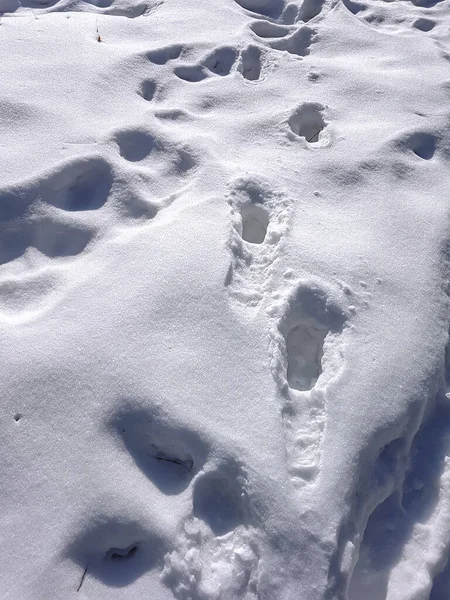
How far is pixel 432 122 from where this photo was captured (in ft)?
7.23

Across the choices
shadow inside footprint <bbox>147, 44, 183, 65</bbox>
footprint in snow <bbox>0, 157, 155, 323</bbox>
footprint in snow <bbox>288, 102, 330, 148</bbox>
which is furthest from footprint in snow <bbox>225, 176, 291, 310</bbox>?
shadow inside footprint <bbox>147, 44, 183, 65</bbox>

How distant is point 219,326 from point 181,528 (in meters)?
0.53

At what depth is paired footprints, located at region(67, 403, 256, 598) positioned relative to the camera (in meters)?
1.17

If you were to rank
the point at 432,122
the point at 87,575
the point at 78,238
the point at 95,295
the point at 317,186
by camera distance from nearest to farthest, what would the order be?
the point at 87,575 < the point at 95,295 < the point at 78,238 < the point at 317,186 < the point at 432,122

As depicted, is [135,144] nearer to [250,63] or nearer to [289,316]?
[250,63]

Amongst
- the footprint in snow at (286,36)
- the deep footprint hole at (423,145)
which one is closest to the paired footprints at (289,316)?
the deep footprint hole at (423,145)

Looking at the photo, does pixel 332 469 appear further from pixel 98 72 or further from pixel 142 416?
pixel 98 72

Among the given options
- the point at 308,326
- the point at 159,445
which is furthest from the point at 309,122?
the point at 159,445

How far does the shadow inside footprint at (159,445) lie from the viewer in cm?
129

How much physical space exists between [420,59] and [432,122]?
52 cm

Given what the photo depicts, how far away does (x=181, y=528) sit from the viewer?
1205 millimetres

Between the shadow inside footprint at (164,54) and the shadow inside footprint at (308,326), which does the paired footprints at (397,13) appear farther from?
the shadow inside footprint at (308,326)

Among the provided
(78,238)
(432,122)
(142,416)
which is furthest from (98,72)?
(142,416)

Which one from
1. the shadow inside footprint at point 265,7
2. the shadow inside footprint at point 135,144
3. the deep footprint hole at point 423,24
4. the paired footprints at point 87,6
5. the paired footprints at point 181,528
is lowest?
the paired footprints at point 181,528
